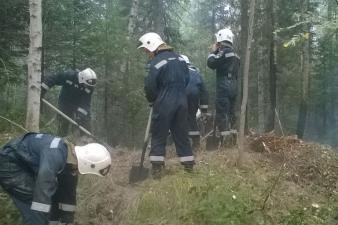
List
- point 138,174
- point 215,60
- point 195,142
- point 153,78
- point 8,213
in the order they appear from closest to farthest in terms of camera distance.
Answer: point 8,213 < point 153,78 < point 138,174 < point 215,60 < point 195,142

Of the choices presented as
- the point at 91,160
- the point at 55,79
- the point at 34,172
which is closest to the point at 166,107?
the point at 91,160

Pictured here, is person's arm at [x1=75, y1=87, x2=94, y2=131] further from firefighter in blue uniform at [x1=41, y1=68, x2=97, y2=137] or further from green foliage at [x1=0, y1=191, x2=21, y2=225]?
green foliage at [x1=0, y1=191, x2=21, y2=225]

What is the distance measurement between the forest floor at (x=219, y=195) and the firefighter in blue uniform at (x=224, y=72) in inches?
35.3

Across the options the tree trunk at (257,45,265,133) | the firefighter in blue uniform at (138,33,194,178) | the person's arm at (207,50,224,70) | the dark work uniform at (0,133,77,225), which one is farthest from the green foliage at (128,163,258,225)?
the tree trunk at (257,45,265,133)

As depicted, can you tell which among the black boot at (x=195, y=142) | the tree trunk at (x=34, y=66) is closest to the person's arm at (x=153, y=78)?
the tree trunk at (x=34, y=66)

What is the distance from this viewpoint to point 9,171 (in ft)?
16.8

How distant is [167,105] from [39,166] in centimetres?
251

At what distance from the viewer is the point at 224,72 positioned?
9156 millimetres

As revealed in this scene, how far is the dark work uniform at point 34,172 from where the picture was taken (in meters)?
4.73

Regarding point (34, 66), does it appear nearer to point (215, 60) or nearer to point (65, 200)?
point (65, 200)

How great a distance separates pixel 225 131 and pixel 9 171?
4854mm

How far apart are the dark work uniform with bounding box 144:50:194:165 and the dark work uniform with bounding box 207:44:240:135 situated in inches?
79.6

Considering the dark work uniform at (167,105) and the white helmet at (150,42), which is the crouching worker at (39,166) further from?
the white helmet at (150,42)

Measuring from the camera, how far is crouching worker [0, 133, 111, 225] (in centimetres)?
478
